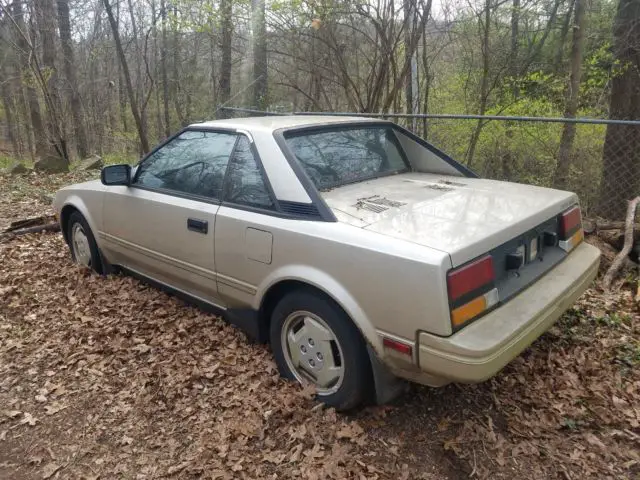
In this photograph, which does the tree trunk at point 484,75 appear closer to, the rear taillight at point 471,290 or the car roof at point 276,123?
the car roof at point 276,123

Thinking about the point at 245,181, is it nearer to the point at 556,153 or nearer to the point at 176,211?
the point at 176,211

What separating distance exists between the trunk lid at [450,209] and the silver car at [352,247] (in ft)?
0.04

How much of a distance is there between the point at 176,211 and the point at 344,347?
1674 mm

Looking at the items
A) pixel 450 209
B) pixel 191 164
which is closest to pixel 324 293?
pixel 450 209

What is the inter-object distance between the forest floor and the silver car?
0.28 m

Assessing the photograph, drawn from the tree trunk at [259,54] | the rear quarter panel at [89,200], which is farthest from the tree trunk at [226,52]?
the rear quarter panel at [89,200]

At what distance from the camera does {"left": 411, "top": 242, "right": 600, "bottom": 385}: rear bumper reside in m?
2.23

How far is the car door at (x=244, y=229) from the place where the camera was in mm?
2986

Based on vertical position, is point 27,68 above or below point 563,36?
below

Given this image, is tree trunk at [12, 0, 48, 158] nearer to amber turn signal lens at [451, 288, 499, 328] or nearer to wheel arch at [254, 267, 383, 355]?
wheel arch at [254, 267, 383, 355]

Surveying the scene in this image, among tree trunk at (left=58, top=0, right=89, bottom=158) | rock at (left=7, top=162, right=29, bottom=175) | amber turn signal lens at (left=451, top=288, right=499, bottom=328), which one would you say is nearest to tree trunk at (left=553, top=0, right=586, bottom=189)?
amber turn signal lens at (left=451, top=288, right=499, bottom=328)

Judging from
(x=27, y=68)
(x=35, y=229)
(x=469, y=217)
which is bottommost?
(x=35, y=229)

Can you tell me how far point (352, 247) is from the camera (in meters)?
2.50

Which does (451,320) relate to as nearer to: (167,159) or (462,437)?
(462,437)
